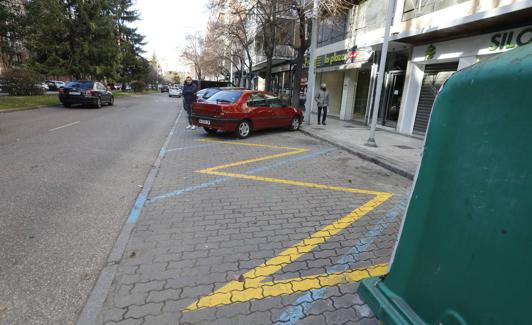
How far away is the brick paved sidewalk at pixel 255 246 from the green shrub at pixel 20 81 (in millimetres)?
20086

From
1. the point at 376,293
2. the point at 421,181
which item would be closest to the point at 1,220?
the point at 376,293

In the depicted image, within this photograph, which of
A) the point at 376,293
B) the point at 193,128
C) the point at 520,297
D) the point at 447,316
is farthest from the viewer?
the point at 193,128

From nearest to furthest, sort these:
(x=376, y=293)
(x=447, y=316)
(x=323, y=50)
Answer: (x=447, y=316)
(x=376, y=293)
(x=323, y=50)

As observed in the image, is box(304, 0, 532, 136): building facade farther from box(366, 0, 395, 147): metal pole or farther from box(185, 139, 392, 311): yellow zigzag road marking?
box(185, 139, 392, 311): yellow zigzag road marking

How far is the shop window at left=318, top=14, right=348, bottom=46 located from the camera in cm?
1593

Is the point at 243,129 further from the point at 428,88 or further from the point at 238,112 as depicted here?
the point at 428,88

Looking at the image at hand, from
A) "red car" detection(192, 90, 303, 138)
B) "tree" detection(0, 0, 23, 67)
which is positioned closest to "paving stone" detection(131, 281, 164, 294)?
"red car" detection(192, 90, 303, 138)

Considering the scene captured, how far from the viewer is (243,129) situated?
983 centimetres

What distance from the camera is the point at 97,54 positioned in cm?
2425

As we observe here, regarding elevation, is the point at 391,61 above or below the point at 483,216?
above

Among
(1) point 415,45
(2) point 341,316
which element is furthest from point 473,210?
(1) point 415,45

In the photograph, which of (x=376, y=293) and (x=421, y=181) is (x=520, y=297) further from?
(x=376, y=293)

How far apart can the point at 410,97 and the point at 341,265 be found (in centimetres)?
1064

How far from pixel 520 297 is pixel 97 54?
95.3 feet
